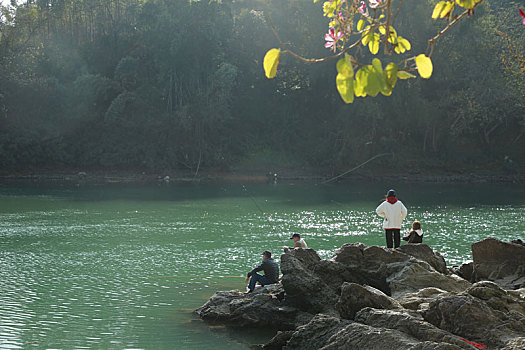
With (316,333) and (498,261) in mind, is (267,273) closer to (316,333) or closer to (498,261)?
(316,333)

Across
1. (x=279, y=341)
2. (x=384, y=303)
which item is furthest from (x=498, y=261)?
(x=279, y=341)

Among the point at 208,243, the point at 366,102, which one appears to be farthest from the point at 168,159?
the point at 208,243

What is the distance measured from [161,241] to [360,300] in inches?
555

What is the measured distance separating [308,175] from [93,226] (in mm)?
30935

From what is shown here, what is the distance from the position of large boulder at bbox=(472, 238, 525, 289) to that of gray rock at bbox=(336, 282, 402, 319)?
143 inches

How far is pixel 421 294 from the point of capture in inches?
399

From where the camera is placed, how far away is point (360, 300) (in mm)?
9555

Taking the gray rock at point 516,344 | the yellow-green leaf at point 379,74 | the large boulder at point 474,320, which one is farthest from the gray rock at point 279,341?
the yellow-green leaf at point 379,74

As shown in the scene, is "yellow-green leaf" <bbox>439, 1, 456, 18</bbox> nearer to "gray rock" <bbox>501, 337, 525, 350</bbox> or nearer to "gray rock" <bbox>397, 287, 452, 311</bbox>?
"gray rock" <bbox>501, 337, 525, 350</bbox>

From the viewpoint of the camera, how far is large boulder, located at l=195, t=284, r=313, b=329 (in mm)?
11195

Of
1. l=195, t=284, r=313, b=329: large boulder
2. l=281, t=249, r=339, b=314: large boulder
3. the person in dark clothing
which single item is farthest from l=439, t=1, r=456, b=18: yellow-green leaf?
the person in dark clothing

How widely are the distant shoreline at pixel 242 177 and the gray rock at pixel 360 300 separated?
41.6 metres

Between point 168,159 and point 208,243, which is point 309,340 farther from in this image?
point 168,159

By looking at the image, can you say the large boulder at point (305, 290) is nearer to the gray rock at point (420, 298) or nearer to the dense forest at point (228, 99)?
the gray rock at point (420, 298)
